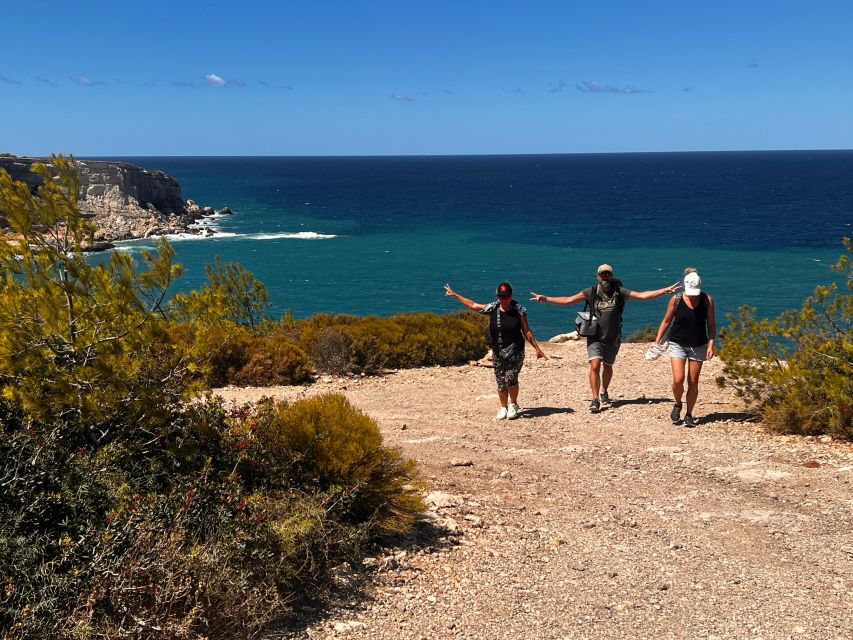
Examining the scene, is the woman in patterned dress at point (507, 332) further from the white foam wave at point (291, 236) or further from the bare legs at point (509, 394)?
the white foam wave at point (291, 236)

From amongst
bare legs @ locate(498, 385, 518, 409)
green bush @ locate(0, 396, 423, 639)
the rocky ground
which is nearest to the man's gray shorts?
the rocky ground

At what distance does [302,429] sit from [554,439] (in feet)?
13.3

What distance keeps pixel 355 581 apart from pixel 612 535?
7.36 feet

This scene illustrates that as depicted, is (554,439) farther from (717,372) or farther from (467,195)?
(467,195)

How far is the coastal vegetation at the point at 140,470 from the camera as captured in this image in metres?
3.90

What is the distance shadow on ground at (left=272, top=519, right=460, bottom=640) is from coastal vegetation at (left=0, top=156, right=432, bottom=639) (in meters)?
0.10

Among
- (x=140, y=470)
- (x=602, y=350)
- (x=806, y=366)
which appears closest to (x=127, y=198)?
(x=602, y=350)

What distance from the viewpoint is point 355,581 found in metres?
5.04

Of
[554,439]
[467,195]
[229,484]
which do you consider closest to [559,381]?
[554,439]

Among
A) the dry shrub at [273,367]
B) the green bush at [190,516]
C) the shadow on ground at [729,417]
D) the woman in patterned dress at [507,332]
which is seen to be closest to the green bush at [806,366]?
the shadow on ground at [729,417]

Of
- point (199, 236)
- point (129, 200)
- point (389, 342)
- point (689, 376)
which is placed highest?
point (129, 200)

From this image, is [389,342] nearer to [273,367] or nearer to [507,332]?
[273,367]

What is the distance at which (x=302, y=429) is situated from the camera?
5.80 m

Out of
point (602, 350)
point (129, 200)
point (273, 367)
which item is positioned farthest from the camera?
point (129, 200)
